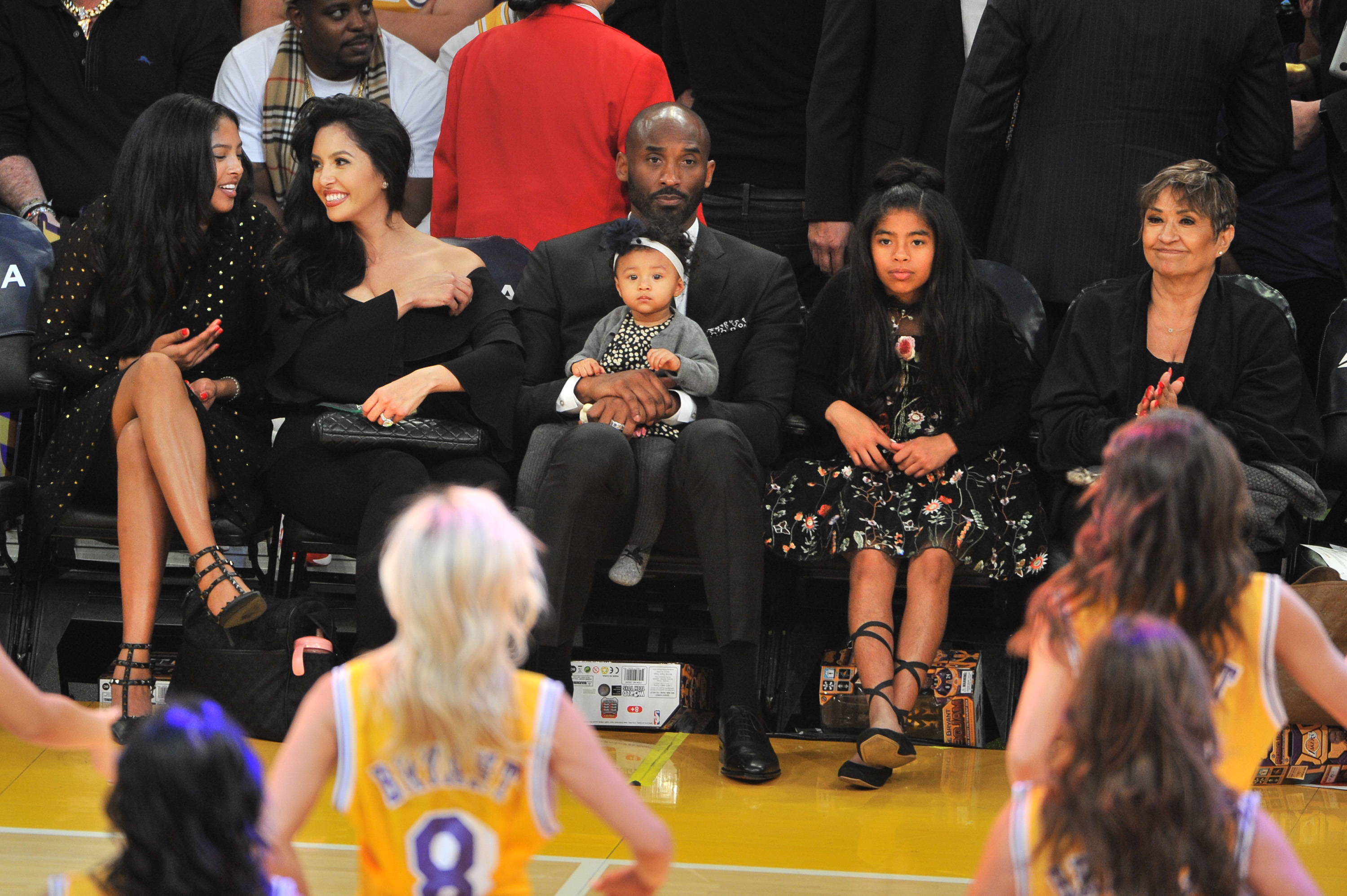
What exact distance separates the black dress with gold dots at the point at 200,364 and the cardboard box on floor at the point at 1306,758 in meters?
2.48

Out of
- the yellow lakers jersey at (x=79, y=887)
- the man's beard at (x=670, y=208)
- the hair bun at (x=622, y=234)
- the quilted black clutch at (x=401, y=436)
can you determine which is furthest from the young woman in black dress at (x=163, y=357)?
the yellow lakers jersey at (x=79, y=887)

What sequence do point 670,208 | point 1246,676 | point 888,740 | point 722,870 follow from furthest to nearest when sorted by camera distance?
point 670,208 → point 888,740 → point 722,870 → point 1246,676

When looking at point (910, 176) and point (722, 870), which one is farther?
point (910, 176)

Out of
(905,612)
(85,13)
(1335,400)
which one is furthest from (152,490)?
(1335,400)

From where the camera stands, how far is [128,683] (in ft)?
11.3

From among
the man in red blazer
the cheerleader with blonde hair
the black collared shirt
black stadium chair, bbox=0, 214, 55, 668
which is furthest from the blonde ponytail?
the black collared shirt

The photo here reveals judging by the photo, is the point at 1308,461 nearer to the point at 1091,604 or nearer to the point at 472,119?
the point at 1091,604

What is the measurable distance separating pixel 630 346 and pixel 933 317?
0.76 metres

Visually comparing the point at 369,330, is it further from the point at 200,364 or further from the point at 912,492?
the point at 912,492

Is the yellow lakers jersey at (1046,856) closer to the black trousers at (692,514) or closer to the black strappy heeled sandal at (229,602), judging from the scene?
the black trousers at (692,514)

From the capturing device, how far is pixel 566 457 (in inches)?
137

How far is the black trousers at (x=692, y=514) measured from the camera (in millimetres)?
3412

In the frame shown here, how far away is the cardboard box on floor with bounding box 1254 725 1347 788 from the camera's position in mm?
3406

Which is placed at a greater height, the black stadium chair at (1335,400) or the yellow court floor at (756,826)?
the black stadium chair at (1335,400)
